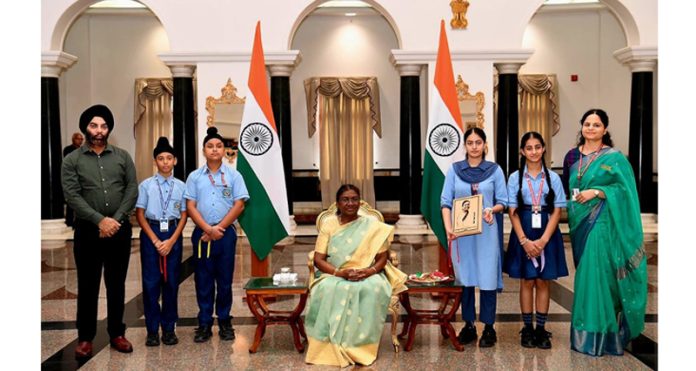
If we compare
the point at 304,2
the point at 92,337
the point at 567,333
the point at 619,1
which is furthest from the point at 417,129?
the point at 92,337

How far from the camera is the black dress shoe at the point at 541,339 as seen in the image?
18.4ft

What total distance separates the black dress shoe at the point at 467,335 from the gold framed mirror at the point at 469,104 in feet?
23.6

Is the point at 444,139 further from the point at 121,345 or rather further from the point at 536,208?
the point at 121,345

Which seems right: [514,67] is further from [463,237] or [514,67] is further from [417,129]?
[463,237]

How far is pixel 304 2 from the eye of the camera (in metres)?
12.6

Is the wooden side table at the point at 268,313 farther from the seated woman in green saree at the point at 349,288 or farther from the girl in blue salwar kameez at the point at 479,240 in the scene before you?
the girl in blue salwar kameez at the point at 479,240

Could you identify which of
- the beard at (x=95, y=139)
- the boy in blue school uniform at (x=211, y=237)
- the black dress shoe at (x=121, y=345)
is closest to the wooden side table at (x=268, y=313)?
the boy in blue school uniform at (x=211, y=237)

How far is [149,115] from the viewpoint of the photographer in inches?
674

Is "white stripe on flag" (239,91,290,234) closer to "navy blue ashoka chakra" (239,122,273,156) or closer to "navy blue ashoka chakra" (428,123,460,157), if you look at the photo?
"navy blue ashoka chakra" (239,122,273,156)

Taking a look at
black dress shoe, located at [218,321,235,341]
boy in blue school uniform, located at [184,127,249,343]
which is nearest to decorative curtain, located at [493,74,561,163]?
boy in blue school uniform, located at [184,127,249,343]

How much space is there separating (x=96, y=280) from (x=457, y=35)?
8.71 meters

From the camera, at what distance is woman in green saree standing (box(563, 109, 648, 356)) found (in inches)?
210

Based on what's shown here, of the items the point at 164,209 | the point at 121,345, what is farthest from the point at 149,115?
the point at 121,345

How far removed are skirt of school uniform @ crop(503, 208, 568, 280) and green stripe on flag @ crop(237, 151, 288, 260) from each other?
8.22 feet
